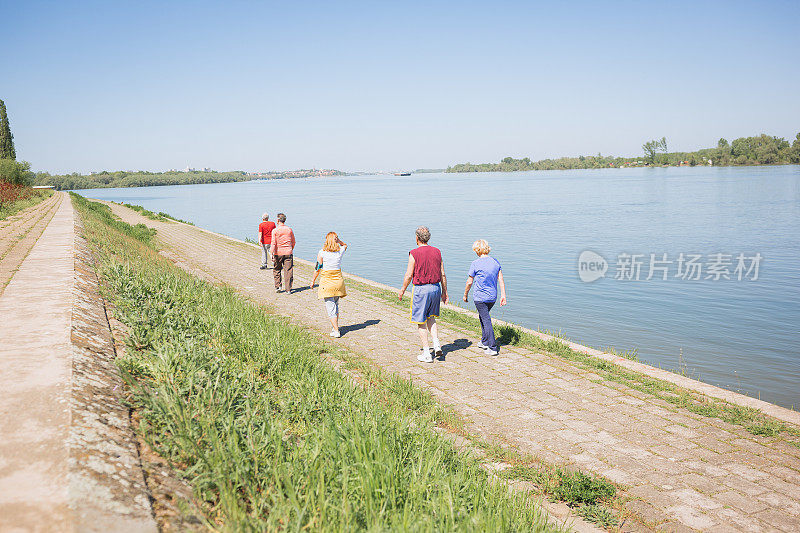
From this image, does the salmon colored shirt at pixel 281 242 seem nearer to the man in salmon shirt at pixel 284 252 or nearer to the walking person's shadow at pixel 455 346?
the man in salmon shirt at pixel 284 252

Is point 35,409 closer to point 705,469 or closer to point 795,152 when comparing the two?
point 705,469

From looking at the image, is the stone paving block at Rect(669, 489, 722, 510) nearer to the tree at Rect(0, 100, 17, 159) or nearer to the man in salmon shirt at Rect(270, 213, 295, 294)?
the man in salmon shirt at Rect(270, 213, 295, 294)

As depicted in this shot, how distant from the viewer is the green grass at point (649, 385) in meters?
5.24

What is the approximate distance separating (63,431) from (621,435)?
484 cm

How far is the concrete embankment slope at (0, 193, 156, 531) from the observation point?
1.93 metres

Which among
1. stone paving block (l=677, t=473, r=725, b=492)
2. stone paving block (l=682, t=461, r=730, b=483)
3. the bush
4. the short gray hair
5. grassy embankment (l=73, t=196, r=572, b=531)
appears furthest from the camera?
the bush

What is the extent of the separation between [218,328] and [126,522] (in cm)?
416

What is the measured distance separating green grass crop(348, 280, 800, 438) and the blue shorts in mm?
1771

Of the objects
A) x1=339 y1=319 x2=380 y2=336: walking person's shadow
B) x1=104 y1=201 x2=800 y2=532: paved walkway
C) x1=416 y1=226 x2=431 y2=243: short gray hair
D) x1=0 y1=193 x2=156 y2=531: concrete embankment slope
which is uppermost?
x1=416 y1=226 x2=431 y2=243: short gray hair

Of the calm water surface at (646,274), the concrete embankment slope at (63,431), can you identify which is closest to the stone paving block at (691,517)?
the concrete embankment slope at (63,431)

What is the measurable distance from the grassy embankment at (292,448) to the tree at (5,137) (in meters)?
A: 63.7

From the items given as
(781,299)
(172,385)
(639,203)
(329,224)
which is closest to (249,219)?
(329,224)

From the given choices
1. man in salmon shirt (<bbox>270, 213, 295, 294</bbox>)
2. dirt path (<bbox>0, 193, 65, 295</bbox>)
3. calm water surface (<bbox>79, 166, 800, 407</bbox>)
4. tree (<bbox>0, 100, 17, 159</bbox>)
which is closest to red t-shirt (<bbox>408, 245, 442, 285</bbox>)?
dirt path (<bbox>0, 193, 65, 295</bbox>)

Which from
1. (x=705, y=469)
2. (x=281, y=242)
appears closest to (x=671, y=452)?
(x=705, y=469)
